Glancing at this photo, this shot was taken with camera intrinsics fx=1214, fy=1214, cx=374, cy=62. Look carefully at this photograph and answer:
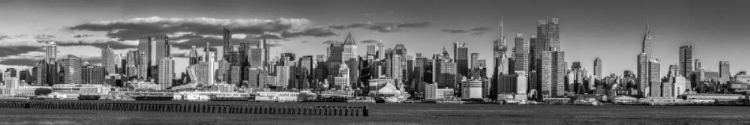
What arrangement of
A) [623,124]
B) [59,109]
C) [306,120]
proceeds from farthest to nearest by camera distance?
1. [59,109]
2. [623,124]
3. [306,120]

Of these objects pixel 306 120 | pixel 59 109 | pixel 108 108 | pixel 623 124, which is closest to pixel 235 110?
pixel 108 108

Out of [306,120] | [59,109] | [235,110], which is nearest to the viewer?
[306,120]

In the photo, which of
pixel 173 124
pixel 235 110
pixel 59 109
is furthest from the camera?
pixel 59 109

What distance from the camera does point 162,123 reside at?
117 m

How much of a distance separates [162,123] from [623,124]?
163 ft

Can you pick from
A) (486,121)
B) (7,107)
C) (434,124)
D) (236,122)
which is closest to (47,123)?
(236,122)

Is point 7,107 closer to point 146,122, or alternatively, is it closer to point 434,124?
point 146,122

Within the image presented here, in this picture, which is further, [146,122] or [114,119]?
[114,119]

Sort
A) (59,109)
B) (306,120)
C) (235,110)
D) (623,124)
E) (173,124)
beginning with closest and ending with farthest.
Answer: (173,124), (306,120), (623,124), (235,110), (59,109)

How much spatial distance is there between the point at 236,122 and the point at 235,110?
149ft

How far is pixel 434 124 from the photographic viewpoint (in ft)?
404

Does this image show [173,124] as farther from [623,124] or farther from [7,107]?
[7,107]

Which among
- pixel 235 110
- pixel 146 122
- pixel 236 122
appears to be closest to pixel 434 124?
pixel 236 122

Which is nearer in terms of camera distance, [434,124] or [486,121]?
[434,124]
